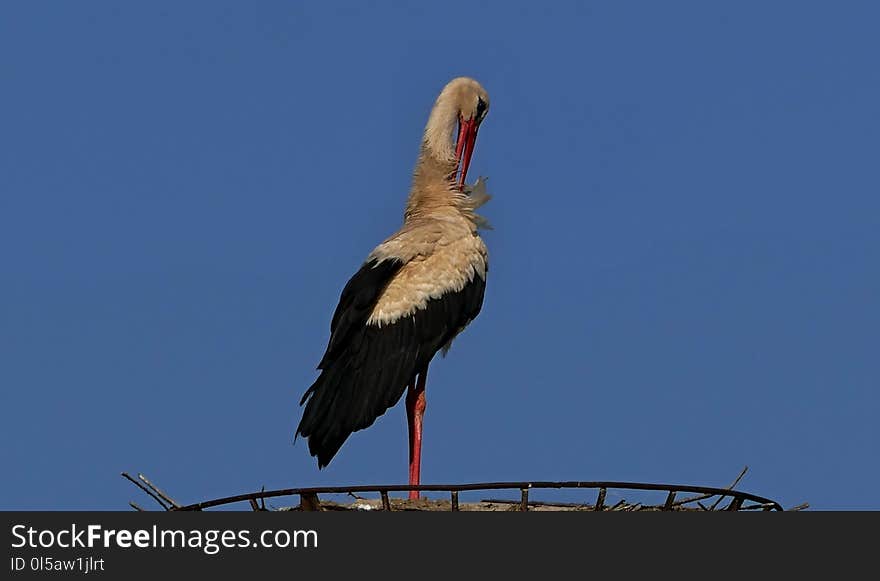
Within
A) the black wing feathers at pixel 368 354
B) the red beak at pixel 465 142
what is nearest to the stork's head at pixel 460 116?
the red beak at pixel 465 142

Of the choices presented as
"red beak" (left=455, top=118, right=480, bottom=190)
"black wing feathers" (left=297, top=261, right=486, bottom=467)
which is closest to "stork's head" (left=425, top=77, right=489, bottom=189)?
"red beak" (left=455, top=118, right=480, bottom=190)

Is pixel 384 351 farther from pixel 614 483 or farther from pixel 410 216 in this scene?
pixel 614 483

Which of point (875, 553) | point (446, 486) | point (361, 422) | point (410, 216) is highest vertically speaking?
point (410, 216)

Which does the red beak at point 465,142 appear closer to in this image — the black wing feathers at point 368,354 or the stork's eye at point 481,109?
the stork's eye at point 481,109

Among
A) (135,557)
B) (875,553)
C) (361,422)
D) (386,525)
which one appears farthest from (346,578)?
(361,422)

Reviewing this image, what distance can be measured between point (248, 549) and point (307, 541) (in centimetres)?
29

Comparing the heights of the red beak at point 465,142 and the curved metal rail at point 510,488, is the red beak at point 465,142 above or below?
above

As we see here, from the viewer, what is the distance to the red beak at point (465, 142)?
15.5 metres

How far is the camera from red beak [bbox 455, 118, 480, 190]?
15.5 metres

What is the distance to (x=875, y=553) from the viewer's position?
10.3 meters

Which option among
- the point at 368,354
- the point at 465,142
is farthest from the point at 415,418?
the point at 465,142

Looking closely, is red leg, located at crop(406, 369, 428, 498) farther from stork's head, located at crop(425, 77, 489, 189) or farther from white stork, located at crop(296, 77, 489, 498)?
stork's head, located at crop(425, 77, 489, 189)

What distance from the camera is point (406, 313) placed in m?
14.1

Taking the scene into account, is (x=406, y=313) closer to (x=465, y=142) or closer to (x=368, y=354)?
(x=368, y=354)
